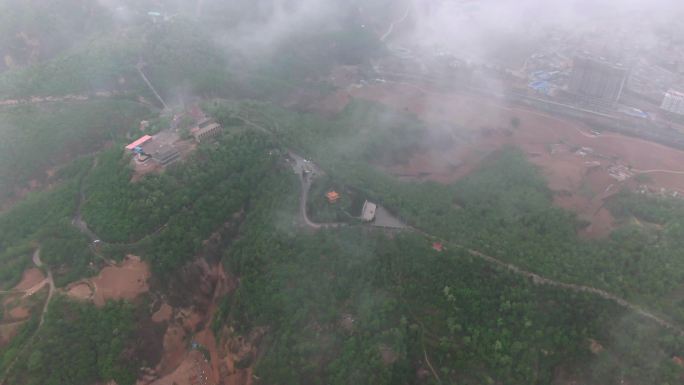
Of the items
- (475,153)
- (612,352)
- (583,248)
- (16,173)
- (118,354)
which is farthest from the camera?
(475,153)

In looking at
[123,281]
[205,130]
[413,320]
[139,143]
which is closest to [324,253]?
[413,320]

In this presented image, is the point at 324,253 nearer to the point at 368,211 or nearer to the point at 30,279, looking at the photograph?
the point at 368,211

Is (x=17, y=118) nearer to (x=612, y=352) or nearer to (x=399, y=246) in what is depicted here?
(x=399, y=246)

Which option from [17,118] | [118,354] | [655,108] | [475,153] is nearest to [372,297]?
[118,354]

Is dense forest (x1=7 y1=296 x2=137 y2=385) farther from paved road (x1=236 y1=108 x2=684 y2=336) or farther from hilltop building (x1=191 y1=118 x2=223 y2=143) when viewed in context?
hilltop building (x1=191 y1=118 x2=223 y2=143)

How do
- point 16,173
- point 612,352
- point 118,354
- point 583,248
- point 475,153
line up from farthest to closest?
point 475,153 < point 16,173 < point 583,248 < point 118,354 < point 612,352

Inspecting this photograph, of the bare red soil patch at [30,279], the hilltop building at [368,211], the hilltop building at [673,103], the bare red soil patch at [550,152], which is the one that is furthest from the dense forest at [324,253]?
the hilltop building at [673,103]
